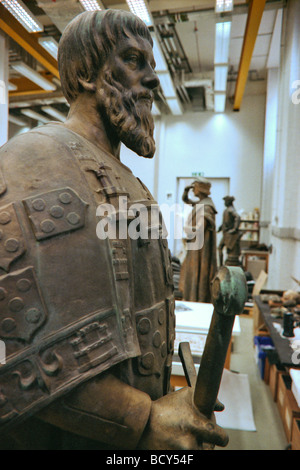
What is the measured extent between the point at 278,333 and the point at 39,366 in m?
2.70

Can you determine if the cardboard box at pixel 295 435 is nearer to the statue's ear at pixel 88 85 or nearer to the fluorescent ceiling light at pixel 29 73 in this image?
the statue's ear at pixel 88 85

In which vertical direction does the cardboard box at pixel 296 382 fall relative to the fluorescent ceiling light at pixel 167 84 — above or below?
below

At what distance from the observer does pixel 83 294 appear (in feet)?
2.69

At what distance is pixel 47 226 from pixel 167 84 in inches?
288

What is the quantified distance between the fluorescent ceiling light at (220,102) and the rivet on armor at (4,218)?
27.4ft

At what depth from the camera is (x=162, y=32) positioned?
21.8 ft

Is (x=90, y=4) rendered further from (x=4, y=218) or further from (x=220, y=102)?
(x=220, y=102)

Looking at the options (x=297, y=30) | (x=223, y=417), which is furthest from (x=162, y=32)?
(x=223, y=417)

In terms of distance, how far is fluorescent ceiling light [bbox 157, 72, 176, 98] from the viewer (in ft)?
22.1

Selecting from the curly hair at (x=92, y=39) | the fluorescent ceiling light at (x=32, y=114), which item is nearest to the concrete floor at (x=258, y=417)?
the curly hair at (x=92, y=39)

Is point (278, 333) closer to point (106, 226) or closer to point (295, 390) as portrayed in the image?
point (295, 390)

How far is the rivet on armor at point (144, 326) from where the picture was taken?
3.22ft

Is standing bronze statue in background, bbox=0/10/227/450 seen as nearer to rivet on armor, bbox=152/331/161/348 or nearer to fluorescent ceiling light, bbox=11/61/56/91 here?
rivet on armor, bbox=152/331/161/348

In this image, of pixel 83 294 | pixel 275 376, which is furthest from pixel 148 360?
pixel 275 376
